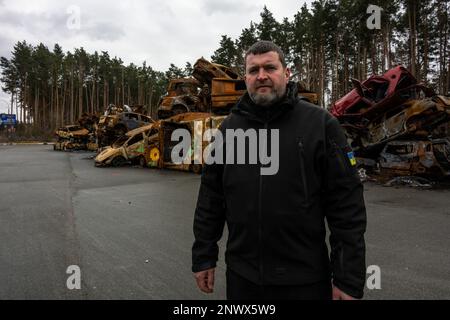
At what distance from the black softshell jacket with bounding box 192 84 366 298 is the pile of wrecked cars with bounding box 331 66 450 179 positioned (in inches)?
380

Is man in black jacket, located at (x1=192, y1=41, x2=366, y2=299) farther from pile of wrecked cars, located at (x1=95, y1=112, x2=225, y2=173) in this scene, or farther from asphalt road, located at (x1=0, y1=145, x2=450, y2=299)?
pile of wrecked cars, located at (x1=95, y1=112, x2=225, y2=173)

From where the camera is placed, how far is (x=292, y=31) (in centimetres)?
3991

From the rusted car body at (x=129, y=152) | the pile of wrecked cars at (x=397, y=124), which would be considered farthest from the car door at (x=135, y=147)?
the pile of wrecked cars at (x=397, y=124)

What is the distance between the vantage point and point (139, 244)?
5016 mm

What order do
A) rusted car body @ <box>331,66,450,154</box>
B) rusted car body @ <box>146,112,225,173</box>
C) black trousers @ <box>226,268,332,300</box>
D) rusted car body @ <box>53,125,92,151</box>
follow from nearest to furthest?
1. black trousers @ <box>226,268,332,300</box>
2. rusted car body @ <box>331,66,450,154</box>
3. rusted car body @ <box>146,112,225,173</box>
4. rusted car body @ <box>53,125,92,151</box>

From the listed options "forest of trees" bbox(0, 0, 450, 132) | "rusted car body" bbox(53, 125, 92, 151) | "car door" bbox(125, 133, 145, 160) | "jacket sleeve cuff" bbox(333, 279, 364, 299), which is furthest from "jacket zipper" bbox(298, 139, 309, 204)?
"rusted car body" bbox(53, 125, 92, 151)

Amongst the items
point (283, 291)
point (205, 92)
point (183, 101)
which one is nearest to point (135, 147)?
point (183, 101)

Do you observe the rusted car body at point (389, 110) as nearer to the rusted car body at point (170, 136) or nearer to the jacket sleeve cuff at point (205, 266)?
the rusted car body at point (170, 136)

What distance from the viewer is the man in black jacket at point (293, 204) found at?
1.90 m

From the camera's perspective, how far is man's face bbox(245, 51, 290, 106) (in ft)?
6.65
